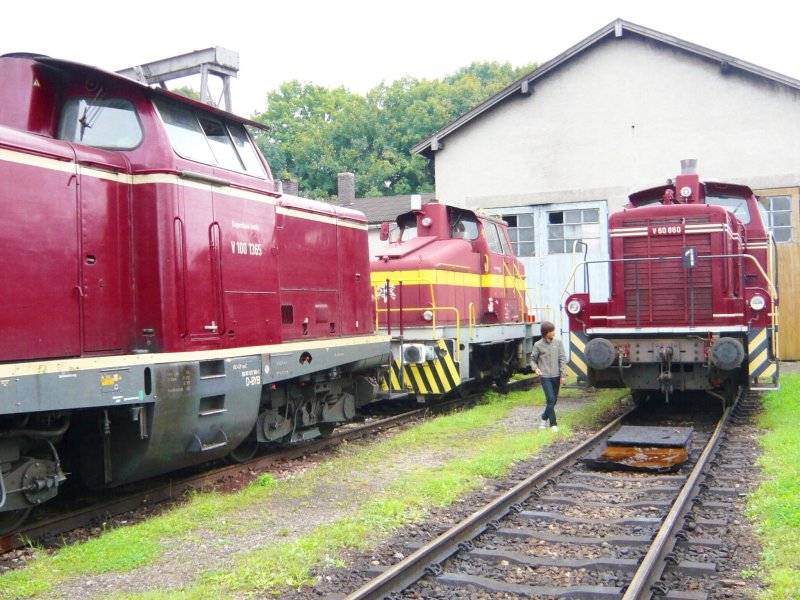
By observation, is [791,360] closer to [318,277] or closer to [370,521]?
[318,277]

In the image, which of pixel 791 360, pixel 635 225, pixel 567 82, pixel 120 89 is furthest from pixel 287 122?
pixel 120 89

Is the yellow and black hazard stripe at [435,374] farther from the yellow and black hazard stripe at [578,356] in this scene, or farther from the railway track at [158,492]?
the yellow and black hazard stripe at [578,356]

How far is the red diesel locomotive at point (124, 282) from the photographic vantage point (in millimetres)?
5152

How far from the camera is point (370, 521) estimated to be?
578 cm

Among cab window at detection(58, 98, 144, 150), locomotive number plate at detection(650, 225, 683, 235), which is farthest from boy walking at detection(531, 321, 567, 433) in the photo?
cab window at detection(58, 98, 144, 150)

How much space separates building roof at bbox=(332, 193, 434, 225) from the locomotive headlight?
58.3ft

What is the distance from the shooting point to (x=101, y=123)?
6113mm

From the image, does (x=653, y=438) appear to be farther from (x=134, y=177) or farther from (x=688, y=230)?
(x=134, y=177)

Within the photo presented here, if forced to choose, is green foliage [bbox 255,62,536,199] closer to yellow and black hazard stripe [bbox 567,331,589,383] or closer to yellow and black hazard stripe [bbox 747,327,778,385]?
yellow and black hazard stripe [bbox 567,331,589,383]

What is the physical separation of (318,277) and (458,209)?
16.1ft

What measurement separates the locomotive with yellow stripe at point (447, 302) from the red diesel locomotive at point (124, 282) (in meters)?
3.51

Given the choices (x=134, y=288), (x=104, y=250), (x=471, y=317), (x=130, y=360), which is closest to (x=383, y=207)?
(x=471, y=317)

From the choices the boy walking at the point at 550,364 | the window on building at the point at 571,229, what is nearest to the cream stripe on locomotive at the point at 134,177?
the boy walking at the point at 550,364

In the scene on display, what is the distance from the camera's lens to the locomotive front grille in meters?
10.2
